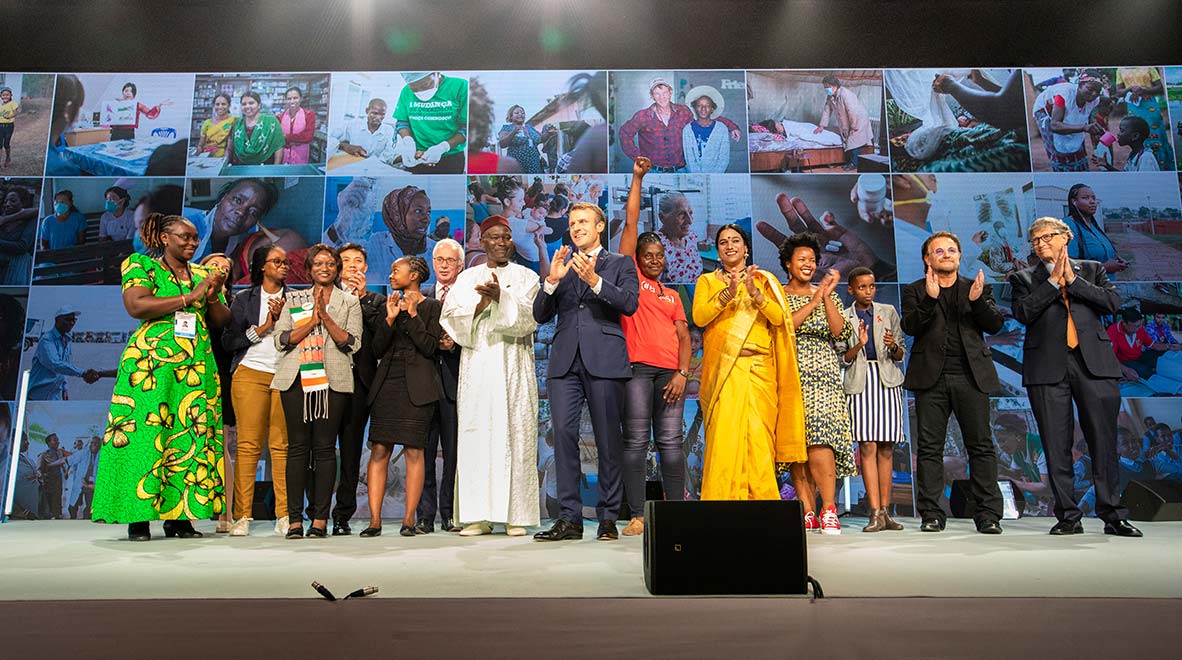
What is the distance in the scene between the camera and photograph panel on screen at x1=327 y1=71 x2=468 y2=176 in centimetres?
710

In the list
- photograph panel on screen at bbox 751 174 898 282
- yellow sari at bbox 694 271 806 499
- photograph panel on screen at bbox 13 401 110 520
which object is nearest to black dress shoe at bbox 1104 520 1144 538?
yellow sari at bbox 694 271 806 499

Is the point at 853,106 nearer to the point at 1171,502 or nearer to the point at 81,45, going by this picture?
the point at 1171,502

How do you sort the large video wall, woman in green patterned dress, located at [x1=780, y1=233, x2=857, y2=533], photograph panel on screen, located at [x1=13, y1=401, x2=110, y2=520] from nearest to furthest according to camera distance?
woman in green patterned dress, located at [x1=780, y1=233, x2=857, y2=533]
photograph panel on screen, located at [x1=13, y1=401, x2=110, y2=520]
the large video wall

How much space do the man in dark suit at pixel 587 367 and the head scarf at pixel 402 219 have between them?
2955 mm

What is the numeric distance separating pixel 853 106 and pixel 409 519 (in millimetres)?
4933

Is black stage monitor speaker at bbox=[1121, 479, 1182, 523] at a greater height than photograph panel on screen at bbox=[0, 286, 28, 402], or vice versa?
photograph panel on screen at bbox=[0, 286, 28, 402]

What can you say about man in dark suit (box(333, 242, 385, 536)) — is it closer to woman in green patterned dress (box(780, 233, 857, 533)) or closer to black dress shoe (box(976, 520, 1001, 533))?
woman in green patterned dress (box(780, 233, 857, 533))

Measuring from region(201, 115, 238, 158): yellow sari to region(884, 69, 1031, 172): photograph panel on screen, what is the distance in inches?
216

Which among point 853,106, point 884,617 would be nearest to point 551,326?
point 853,106

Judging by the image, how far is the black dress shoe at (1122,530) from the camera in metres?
4.25

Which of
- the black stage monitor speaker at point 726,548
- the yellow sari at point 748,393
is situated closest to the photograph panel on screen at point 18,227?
the yellow sari at point 748,393

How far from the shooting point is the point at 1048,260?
4.49m

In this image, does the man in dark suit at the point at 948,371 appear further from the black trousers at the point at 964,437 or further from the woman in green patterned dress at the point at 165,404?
the woman in green patterned dress at the point at 165,404

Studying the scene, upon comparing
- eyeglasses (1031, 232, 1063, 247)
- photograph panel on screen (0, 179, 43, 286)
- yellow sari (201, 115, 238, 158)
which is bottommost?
eyeglasses (1031, 232, 1063, 247)
